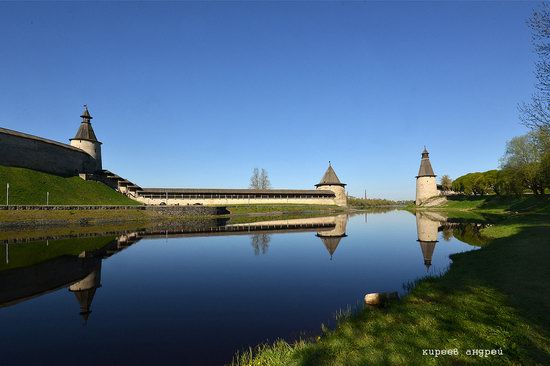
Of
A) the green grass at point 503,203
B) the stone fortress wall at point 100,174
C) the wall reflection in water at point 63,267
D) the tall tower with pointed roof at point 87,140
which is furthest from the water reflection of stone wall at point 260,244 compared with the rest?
the tall tower with pointed roof at point 87,140

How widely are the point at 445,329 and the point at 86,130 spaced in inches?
2440

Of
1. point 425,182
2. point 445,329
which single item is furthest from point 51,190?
point 425,182

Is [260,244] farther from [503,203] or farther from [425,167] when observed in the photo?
[425,167]

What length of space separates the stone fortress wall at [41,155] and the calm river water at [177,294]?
29616mm

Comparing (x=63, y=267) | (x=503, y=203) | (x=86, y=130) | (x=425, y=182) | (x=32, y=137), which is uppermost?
(x=86, y=130)

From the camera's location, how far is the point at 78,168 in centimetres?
4956

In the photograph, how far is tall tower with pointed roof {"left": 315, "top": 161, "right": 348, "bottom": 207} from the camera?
69.9 metres

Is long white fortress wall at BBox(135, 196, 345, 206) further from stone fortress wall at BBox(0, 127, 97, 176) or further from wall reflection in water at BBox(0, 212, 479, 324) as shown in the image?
wall reflection in water at BBox(0, 212, 479, 324)

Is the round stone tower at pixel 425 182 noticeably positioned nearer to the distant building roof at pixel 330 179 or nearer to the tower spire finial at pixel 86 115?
the distant building roof at pixel 330 179

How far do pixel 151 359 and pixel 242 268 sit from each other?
748 centimetres

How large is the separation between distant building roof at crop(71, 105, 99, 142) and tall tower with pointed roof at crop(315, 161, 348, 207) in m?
47.3

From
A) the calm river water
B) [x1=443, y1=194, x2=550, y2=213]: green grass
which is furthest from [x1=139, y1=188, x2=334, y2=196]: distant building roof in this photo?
the calm river water

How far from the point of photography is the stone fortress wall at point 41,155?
38688 mm

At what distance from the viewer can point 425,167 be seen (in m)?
76.4
